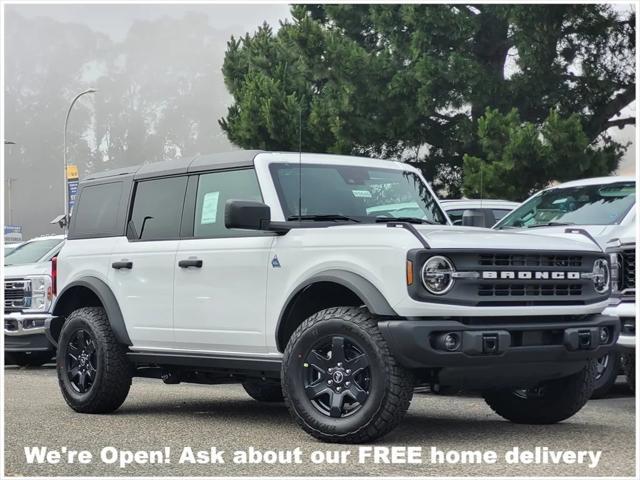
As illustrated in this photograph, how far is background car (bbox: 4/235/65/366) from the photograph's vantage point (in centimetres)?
1575

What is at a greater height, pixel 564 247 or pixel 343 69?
pixel 343 69

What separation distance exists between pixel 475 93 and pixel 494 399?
19.0 m

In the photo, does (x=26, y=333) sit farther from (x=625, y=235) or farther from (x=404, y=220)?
(x=625, y=235)

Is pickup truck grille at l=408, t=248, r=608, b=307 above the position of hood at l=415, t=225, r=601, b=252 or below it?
below

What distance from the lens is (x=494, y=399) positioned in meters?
9.23

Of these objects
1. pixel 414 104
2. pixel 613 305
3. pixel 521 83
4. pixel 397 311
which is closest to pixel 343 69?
pixel 414 104

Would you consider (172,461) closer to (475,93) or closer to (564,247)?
(564,247)

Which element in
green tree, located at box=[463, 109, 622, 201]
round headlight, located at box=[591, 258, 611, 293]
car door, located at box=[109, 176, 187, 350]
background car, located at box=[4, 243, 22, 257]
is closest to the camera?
round headlight, located at box=[591, 258, 611, 293]

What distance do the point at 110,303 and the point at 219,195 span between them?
1.39 m

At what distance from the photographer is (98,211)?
10672 millimetres

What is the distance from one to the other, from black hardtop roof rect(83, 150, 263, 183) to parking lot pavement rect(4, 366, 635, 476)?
1.92 meters

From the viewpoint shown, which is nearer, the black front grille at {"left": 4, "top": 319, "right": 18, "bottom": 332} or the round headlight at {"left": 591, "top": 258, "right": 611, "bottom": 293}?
the round headlight at {"left": 591, "top": 258, "right": 611, "bottom": 293}

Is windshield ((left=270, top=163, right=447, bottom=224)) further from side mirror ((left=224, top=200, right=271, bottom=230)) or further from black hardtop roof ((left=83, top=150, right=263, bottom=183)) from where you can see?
side mirror ((left=224, top=200, right=271, bottom=230))

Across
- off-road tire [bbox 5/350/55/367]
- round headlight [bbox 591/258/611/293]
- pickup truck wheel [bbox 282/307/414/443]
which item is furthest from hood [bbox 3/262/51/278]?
round headlight [bbox 591/258/611/293]
